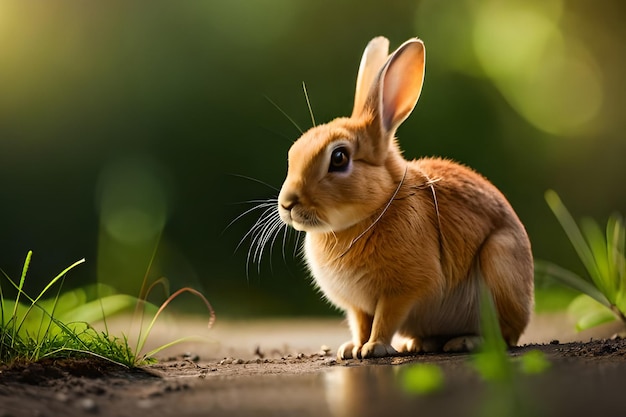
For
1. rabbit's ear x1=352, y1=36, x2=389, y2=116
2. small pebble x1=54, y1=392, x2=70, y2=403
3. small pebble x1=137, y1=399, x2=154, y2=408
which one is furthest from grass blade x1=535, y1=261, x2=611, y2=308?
small pebble x1=54, y1=392, x2=70, y2=403

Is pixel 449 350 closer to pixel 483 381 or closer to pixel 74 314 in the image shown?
pixel 483 381

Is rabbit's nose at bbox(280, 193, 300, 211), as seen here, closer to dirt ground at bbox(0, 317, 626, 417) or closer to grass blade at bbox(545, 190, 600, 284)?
dirt ground at bbox(0, 317, 626, 417)

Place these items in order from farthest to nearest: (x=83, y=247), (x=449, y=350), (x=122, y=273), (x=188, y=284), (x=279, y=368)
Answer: (x=83, y=247) < (x=188, y=284) < (x=122, y=273) < (x=449, y=350) < (x=279, y=368)

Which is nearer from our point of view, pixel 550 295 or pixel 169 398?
pixel 169 398

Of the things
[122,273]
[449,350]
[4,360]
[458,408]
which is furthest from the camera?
[122,273]

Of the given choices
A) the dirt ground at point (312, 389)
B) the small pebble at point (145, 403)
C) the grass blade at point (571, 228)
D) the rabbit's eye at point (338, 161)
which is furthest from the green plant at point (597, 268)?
the small pebble at point (145, 403)

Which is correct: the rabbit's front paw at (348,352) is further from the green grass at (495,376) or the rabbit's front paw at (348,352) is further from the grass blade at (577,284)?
the grass blade at (577,284)

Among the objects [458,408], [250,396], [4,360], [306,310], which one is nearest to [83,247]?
[306,310]

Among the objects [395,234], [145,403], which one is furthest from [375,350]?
[145,403]
